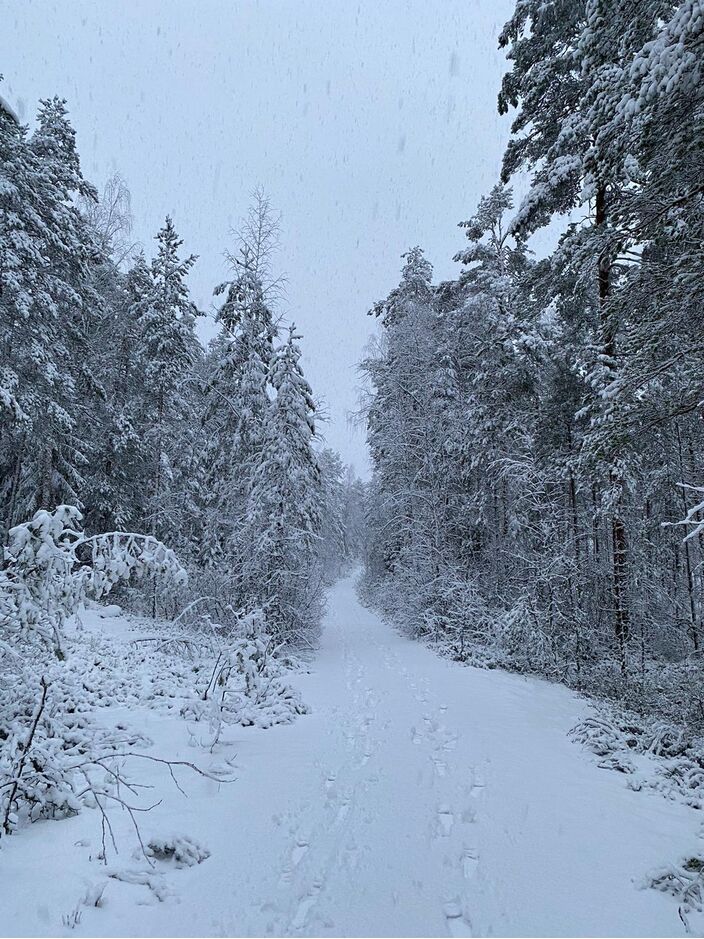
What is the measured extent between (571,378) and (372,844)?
15.0 metres

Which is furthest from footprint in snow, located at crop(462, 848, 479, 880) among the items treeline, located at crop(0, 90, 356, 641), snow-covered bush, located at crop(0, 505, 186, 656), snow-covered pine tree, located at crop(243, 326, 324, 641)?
snow-covered pine tree, located at crop(243, 326, 324, 641)

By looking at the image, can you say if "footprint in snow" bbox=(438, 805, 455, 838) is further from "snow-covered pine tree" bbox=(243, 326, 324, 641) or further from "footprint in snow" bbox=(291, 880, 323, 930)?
"snow-covered pine tree" bbox=(243, 326, 324, 641)

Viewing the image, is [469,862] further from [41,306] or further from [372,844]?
[41,306]

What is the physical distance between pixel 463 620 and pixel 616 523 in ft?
24.9

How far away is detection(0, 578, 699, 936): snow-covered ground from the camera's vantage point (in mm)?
3346

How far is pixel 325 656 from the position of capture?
1537cm

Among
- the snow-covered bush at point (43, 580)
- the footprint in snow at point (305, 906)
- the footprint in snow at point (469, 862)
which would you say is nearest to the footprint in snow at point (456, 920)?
the footprint in snow at point (469, 862)

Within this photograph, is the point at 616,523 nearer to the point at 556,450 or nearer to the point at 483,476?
the point at 556,450

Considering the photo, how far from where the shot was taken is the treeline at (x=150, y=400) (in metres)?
14.4

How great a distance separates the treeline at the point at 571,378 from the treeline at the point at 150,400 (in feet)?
16.2

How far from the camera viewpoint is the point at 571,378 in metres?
16.3

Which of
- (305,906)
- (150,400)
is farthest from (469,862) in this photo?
(150,400)

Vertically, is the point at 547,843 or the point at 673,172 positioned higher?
the point at 673,172

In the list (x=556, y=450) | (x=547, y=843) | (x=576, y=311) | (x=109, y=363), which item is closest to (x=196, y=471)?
(x=109, y=363)
